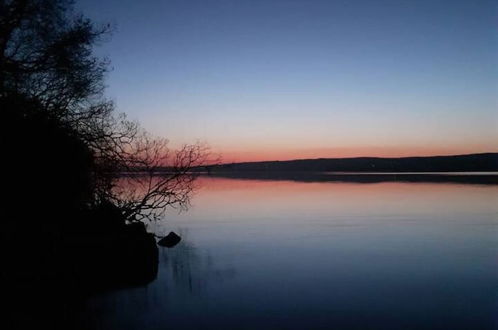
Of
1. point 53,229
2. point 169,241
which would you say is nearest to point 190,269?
point 169,241

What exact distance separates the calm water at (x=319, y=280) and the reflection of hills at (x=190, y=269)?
35 mm

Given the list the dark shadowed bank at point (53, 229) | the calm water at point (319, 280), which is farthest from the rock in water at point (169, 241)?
the dark shadowed bank at point (53, 229)

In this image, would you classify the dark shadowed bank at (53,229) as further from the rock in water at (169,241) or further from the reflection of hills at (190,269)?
the rock in water at (169,241)

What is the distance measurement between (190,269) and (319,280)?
14.8ft

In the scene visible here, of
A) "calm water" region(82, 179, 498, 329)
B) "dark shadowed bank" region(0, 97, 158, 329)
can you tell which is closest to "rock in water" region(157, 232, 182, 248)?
"calm water" region(82, 179, 498, 329)

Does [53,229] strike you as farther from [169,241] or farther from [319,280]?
[319,280]

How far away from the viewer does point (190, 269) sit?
47.6 feet

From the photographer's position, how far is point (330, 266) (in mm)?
15031

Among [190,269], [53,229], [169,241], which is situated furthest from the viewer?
[169,241]

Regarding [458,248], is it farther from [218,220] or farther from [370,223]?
[218,220]

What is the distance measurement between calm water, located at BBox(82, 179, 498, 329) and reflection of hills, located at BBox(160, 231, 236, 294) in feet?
0.12

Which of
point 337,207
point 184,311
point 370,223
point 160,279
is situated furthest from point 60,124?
point 337,207

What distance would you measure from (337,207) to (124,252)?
2522 cm

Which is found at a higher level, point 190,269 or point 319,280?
point 190,269
